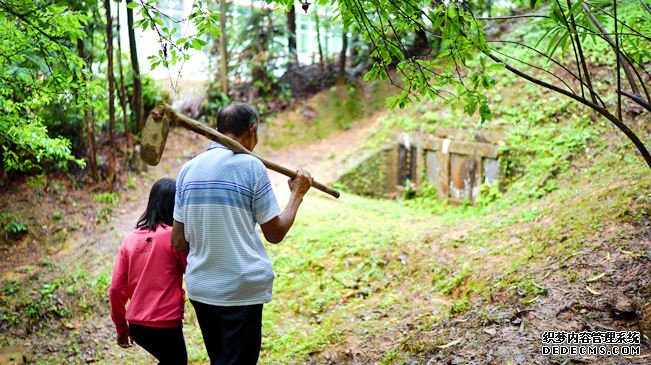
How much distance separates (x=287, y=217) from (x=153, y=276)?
992 millimetres

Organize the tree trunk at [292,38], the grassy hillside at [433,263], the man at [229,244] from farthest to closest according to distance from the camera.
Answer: the tree trunk at [292,38], the grassy hillside at [433,263], the man at [229,244]

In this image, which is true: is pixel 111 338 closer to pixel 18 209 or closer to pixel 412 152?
pixel 18 209

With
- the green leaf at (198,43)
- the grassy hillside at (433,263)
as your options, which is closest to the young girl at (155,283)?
the green leaf at (198,43)

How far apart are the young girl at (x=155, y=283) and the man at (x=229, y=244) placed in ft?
1.29

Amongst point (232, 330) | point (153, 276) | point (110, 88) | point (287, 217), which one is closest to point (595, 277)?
point (287, 217)

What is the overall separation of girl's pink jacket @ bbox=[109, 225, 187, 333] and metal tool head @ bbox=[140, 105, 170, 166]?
0.65 meters

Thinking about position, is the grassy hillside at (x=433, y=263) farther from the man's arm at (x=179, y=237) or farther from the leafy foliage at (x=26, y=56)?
the leafy foliage at (x=26, y=56)

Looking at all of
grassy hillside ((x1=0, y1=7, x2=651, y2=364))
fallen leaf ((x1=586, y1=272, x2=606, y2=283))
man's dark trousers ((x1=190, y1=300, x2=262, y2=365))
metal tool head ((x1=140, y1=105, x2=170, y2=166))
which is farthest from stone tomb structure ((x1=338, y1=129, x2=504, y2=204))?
metal tool head ((x1=140, y1=105, x2=170, y2=166))

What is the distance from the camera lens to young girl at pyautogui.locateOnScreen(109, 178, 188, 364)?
3.32 m

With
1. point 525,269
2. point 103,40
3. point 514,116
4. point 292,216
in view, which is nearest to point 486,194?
point 514,116

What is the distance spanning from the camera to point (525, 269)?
5.20m

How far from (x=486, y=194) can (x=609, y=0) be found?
5.30 m

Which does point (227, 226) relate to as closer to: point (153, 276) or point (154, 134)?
point (154, 134)

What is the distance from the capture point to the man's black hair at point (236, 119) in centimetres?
307
